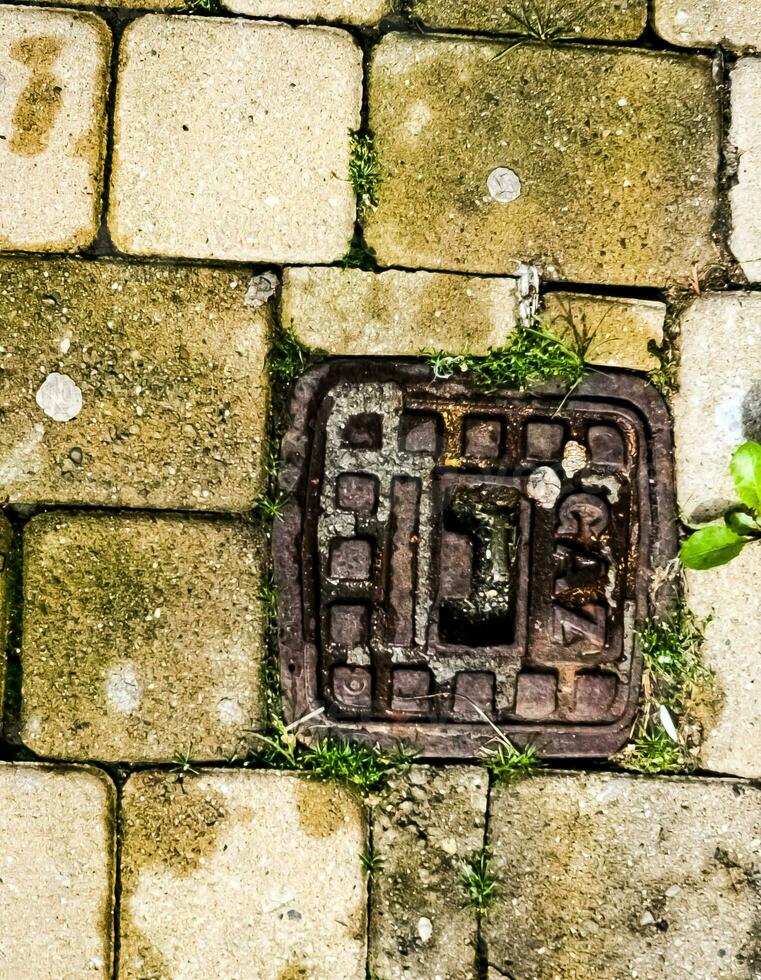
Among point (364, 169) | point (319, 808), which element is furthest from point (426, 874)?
point (364, 169)

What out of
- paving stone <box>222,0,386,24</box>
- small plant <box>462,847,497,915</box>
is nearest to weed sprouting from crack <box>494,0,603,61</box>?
paving stone <box>222,0,386,24</box>

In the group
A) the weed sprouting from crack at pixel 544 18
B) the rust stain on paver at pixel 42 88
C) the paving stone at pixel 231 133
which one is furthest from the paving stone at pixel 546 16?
the rust stain on paver at pixel 42 88

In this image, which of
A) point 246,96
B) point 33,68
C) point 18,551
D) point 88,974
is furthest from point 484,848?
point 33,68

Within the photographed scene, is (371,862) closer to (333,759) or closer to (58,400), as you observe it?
(333,759)

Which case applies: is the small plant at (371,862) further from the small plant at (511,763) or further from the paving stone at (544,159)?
the paving stone at (544,159)

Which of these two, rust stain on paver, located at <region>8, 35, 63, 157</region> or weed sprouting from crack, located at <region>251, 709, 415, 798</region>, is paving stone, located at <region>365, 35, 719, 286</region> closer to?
rust stain on paver, located at <region>8, 35, 63, 157</region>

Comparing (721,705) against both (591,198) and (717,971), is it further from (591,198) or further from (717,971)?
(591,198)
